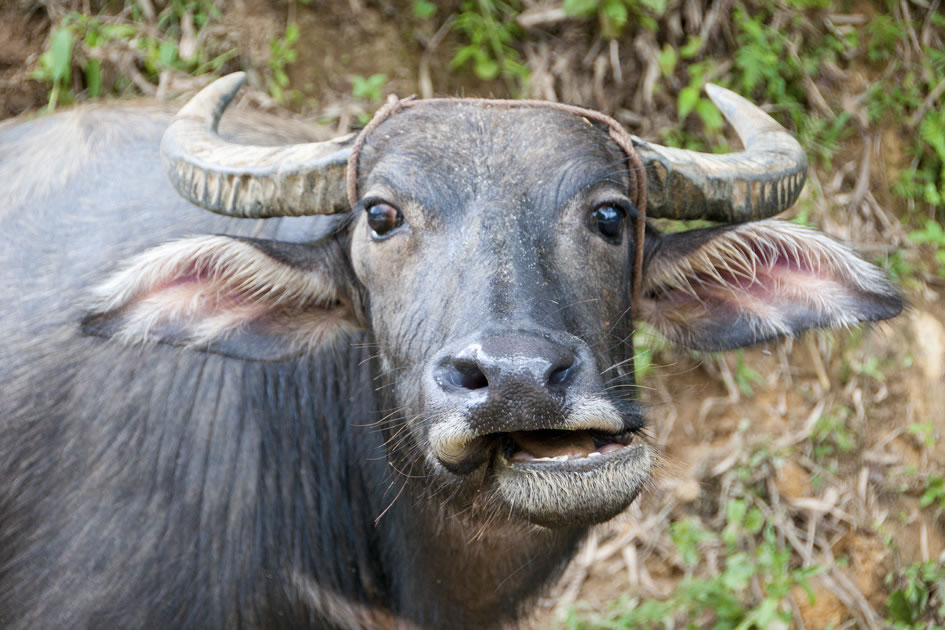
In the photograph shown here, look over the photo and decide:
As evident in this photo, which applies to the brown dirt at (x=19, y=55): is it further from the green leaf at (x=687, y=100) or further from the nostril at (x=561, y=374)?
the nostril at (x=561, y=374)

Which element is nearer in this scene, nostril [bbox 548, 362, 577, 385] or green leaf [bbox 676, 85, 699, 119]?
nostril [bbox 548, 362, 577, 385]

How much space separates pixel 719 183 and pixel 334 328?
1562mm

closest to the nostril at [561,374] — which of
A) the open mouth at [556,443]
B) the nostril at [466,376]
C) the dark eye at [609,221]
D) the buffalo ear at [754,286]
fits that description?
the nostril at [466,376]

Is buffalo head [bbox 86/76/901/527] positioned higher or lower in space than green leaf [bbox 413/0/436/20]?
higher

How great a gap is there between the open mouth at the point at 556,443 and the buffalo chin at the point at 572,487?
0.04 m

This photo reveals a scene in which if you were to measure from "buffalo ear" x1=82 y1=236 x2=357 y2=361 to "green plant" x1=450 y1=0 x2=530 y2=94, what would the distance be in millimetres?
3297

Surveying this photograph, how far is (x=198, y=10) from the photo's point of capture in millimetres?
7055

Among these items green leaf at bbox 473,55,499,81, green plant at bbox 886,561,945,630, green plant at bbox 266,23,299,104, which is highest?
green plant at bbox 266,23,299,104

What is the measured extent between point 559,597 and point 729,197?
126 inches

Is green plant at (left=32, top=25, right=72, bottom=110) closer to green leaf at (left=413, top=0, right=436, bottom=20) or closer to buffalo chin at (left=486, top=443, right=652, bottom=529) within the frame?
green leaf at (left=413, top=0, right=436, bottom=20)

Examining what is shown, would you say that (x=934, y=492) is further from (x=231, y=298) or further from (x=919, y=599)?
(x=231, y=298)

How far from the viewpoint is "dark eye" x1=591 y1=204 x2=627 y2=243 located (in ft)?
12.1

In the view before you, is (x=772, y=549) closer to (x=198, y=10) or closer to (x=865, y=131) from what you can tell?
(x=865, y=131)

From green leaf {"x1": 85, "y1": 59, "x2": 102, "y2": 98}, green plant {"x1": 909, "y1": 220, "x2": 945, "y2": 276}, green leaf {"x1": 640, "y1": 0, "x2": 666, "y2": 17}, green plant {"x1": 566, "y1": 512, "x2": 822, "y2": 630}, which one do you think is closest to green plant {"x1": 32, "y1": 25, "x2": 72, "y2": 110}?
green leaf {"x1": 85, "y1": 59, "x2": 102, "y2": 98}
